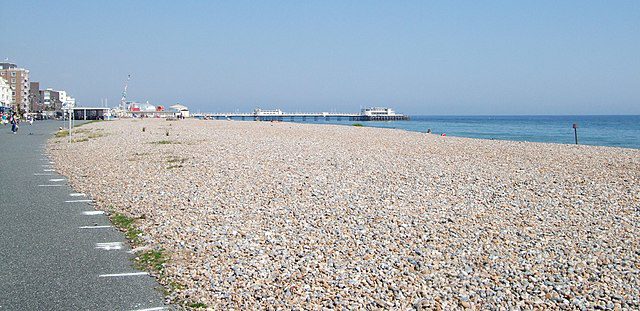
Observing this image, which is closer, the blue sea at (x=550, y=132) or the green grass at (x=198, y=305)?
the green grass at (x=198, y=305)

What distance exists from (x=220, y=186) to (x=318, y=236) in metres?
4.15

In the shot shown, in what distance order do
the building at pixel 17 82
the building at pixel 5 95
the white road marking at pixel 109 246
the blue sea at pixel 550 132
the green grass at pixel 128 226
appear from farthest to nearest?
the building at pixel 17 82 → the building at pixel 5 95 → the blue sea at pixel 550 132 → the green grass at pixel 128 226 → the white road marking at pixel 109 246

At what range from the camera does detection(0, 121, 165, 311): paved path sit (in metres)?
4.58

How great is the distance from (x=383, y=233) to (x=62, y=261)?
3440 millimetres

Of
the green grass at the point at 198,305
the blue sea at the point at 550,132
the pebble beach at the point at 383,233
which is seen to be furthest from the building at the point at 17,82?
the green grass at the point at 198,305

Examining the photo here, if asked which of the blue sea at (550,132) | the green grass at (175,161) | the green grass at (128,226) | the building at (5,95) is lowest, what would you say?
the green grass at (128,226)

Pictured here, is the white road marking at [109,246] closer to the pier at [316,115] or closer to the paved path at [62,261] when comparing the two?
the paved path at [62,261]

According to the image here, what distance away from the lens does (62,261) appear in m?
5.68

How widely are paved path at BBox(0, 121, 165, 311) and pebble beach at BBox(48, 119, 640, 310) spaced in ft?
1.21

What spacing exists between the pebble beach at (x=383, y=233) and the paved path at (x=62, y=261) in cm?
37

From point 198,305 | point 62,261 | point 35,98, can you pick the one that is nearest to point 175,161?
point 62,261

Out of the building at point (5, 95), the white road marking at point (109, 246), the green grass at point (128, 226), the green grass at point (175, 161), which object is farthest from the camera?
the building at point (5, 95)

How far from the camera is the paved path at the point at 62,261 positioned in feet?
15.0

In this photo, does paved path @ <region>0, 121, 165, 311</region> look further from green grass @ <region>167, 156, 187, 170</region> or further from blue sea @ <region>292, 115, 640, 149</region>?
blue sea @ <region>292, 115, 640, 149</region>
